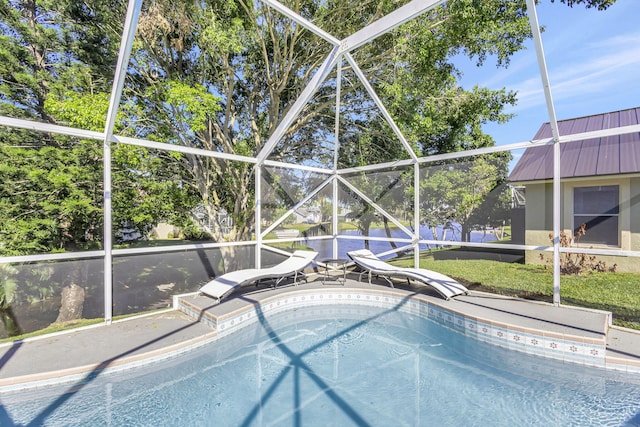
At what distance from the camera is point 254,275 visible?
7055 millimetres

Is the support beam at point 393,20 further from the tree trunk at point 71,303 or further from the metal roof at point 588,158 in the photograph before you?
the tree trunk at point 71,303

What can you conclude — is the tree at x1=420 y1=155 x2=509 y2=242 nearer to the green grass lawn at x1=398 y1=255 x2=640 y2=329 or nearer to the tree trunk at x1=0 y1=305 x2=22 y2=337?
the green grass lawn at x1=398 y1=255 x2=640 y2=329

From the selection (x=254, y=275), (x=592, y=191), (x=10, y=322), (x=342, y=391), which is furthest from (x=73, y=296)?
(x=592, y=191)

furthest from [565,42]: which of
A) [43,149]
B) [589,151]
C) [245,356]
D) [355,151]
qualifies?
[43,149]

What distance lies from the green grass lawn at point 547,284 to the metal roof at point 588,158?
2.22 metres

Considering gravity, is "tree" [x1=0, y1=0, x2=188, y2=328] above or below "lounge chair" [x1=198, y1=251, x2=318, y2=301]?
above

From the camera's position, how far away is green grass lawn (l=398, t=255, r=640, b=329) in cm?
614

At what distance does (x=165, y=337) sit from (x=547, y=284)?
837 centimetres

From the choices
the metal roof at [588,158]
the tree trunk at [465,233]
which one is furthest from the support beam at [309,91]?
the tree trunk at [465,233]

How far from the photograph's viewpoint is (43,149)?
7883 mm

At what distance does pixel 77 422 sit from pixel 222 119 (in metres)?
11.1

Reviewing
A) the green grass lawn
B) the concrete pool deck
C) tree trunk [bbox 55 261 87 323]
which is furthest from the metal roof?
tree trunk [bbox 55 261 87 323]

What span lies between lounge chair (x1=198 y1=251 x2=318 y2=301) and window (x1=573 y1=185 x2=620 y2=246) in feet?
20.2

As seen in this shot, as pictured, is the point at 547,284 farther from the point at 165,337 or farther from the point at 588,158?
the point at 165,337
